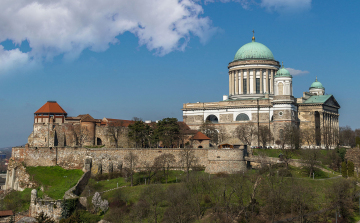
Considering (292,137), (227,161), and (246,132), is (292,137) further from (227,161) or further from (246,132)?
(227,161)

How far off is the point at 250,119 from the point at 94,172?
130ft

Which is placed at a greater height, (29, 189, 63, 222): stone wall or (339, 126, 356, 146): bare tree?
(339, 126, 356, 146): bare tree

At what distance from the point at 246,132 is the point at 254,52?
2366 cm

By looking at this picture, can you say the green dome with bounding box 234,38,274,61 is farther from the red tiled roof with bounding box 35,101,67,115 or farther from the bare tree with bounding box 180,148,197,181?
the red tiled roof with bounding box 35,101,67,115

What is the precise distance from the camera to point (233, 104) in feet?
297

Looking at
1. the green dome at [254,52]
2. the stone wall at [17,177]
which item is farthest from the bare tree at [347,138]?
the stone wall at [17,177]

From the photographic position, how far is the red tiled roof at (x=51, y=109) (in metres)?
70.8

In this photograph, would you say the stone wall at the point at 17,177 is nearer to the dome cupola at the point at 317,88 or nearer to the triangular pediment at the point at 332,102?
the triangular pediment at the point at 332,102

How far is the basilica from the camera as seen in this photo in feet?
274

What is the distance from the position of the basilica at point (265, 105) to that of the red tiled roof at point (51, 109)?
2992 cm

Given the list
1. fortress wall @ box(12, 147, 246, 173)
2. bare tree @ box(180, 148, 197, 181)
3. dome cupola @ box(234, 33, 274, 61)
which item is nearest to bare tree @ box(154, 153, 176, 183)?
fortress wall @ box(12, 147, 246, 173)

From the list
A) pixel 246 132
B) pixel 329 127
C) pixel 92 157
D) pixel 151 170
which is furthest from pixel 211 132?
pixel 92 157

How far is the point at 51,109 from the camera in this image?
71.8 metres

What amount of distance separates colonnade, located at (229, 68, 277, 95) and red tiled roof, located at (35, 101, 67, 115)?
40.5m
